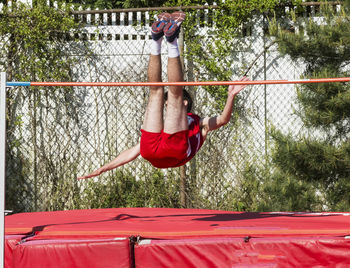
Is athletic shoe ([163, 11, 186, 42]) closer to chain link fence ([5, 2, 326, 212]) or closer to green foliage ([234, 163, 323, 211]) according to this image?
green foliage ([234, 163, 323, 211])

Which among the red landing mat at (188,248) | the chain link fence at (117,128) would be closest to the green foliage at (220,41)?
the chain link fence at (117,128)

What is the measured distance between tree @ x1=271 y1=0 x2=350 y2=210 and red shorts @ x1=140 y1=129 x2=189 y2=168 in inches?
54.8

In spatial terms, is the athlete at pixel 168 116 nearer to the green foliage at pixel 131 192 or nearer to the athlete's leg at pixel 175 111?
A: the athlete's leg at pixel 175 111

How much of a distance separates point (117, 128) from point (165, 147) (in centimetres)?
236

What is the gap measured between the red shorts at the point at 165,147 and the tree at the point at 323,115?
139 centimetres

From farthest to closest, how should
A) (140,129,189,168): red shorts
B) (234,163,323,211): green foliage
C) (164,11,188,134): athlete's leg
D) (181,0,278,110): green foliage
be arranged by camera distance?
1. (181,0,278,110): green foliage
2. (234,163,323,211): green foliage
3. (140,129,189,168): red shorts
4. (164,11,188,134): athlete's leg

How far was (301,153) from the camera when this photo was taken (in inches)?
178

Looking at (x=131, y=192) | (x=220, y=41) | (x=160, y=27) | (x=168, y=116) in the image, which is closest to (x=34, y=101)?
(x=131, y=192)

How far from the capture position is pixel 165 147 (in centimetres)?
336

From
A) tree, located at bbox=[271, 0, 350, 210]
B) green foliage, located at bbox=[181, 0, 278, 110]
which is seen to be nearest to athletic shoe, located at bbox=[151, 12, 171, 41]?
tree, located at bbox=[271, 0, 350, 210]

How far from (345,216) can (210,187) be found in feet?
5.81

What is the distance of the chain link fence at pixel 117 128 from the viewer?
5504 mm

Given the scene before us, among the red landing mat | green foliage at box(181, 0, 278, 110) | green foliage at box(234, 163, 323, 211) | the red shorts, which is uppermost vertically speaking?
green foliage at box(181, 0, 278, 110)

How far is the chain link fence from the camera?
5504 millimetres
